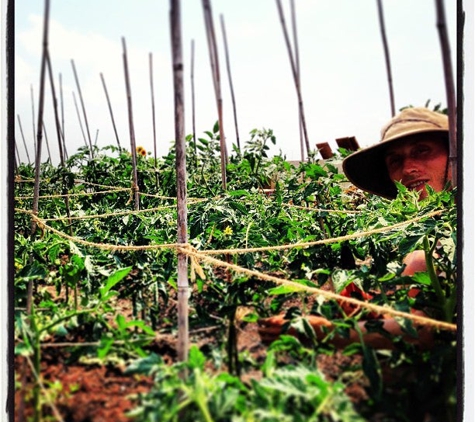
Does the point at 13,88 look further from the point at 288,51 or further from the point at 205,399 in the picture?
the point at 288,51

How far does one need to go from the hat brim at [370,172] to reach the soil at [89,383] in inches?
48.8

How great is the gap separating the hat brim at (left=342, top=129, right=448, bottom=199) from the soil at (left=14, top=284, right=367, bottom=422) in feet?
4.07

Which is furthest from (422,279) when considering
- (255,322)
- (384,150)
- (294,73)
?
(294,73)

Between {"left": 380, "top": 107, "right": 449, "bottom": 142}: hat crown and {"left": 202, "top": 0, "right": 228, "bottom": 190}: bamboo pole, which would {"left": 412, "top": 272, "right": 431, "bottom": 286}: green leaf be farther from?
{"left": 202, "top": 0, "right": 228, "bottom": 190}: bamboo pole

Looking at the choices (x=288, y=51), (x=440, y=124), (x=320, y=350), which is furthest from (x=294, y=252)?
(x=288, y=51)

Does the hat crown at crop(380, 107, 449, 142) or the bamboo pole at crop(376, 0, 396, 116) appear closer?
the bamboo pole at crop(376, 0, 396, 116)

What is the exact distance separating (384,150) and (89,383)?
148 cm

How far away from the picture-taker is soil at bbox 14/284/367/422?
2.10ft

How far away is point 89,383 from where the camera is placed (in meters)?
0.72

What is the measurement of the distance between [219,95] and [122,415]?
1.67 metres

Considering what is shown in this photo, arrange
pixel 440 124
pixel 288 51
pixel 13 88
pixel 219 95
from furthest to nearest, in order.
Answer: pixel 288 51, pixel 219 95, pixel 440 124, pixel 13 88

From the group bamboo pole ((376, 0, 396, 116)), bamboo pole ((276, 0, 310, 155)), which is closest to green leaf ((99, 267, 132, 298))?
bamboo pole ((376, 0, 396, 116))

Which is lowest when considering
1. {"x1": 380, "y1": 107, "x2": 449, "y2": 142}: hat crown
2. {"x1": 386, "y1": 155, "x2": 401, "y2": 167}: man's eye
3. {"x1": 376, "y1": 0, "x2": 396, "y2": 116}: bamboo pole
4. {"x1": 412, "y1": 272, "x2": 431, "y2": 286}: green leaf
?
{"x1": 412, "y1": 272, "x2": 431, "y2": 286}: green leaf

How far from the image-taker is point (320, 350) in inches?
29.5
